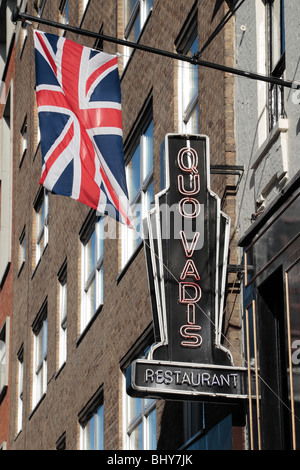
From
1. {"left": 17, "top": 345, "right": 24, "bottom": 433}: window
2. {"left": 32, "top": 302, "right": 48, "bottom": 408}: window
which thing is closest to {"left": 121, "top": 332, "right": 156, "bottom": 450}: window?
{"left": 32, "top": 302, "right": 48, "bottom": 408}: window

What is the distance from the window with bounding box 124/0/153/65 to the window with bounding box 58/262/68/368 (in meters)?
6.29

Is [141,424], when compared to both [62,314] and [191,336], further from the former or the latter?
[62,314]

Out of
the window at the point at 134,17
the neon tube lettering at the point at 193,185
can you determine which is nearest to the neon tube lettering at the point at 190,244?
the neon tube lettering at the point at 193,185

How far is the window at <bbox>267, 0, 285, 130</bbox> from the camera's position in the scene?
14406mm

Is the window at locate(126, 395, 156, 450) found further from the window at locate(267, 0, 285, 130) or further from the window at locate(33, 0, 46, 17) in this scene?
the window at locate(33, 0, 46, 17)

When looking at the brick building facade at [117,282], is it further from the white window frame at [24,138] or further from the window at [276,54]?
the white window frame at [24,138]

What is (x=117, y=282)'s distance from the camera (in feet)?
69.3

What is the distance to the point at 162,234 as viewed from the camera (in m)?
14.7

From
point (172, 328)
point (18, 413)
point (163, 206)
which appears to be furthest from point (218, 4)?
point (18, 413)

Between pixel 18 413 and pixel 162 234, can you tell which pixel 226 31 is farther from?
pixel 18 413

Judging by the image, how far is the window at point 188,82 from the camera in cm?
1798

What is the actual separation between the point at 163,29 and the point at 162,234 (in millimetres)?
5990

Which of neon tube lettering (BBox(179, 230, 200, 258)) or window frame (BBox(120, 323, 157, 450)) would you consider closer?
neon tube lettering (BBox(179, 230, 200, 258))

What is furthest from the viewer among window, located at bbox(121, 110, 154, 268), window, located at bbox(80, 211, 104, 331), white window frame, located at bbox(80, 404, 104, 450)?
window, located at bbox(80, 211, 104, 331)
